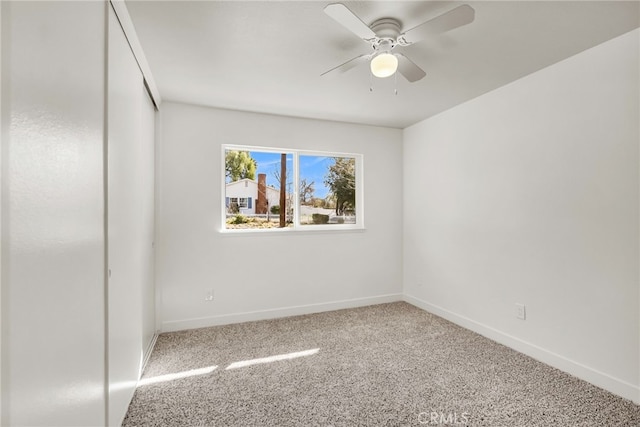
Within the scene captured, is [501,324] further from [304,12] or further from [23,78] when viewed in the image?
[23,78]

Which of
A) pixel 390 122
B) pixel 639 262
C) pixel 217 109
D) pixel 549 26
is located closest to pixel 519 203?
pixel 639 262

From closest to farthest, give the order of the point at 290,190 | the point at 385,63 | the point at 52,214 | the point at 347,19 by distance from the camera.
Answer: the point at 52,214 → the point at 347,19 → the point at 385,63 → the point at 290,190

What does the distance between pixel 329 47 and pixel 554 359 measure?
2.90 metres

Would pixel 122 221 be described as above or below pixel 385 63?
below

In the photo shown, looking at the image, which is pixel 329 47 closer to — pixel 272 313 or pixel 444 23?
pixel 444 23

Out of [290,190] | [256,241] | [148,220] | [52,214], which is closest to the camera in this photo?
[52,214]

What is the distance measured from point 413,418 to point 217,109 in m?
3.25

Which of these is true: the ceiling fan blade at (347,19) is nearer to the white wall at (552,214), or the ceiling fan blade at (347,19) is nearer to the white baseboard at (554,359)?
the white wall at (552,214)

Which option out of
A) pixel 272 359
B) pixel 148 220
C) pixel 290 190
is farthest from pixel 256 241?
pixel 272 359

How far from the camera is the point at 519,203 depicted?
2.76 meters

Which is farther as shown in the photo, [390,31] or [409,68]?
[409,68]

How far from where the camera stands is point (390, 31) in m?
1.88

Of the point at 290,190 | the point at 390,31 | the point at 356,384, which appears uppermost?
the point at 390,31

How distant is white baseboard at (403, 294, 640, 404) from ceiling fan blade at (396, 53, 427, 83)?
2371mm
